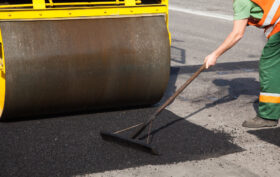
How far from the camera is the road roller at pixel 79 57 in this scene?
4.41 m

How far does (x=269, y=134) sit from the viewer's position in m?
4.66

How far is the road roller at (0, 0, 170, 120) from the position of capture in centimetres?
441

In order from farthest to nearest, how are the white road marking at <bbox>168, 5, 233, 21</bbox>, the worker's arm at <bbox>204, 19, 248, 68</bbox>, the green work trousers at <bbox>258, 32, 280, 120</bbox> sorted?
the white road marking at <bbox>168, 5, 233, 21</bbox>, the green work trousers at <bbox>258, 32, 280, 120</bbox>, the worker's arm at <bbox>204, 19, 248, 68</bbox>

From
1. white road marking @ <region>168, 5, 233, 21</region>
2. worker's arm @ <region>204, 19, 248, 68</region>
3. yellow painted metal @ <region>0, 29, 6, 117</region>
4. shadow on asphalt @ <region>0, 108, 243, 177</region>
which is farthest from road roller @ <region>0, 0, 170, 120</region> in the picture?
white road marking @ <region>168, 5, 233, 21</region>

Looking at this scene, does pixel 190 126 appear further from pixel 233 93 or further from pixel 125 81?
pixel 233 93

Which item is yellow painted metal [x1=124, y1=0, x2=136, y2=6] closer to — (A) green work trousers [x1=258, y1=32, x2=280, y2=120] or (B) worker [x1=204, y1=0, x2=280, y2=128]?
(B) worker [x1=204, y1=0, x2=280, y2=128]

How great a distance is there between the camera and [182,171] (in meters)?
3.77

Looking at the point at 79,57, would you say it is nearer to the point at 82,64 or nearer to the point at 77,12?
the point at 82,64

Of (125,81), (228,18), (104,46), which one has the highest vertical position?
(104,46)

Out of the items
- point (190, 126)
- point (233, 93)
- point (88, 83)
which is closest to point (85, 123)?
point (88, 83)

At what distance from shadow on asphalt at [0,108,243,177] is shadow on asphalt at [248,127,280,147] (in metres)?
0.34

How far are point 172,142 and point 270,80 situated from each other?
4.11 feet

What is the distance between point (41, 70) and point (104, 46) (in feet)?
2.20

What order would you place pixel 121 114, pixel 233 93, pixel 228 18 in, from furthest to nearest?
1. pixel 228 18
2. pixel 233 93
3. pixel 121 114
